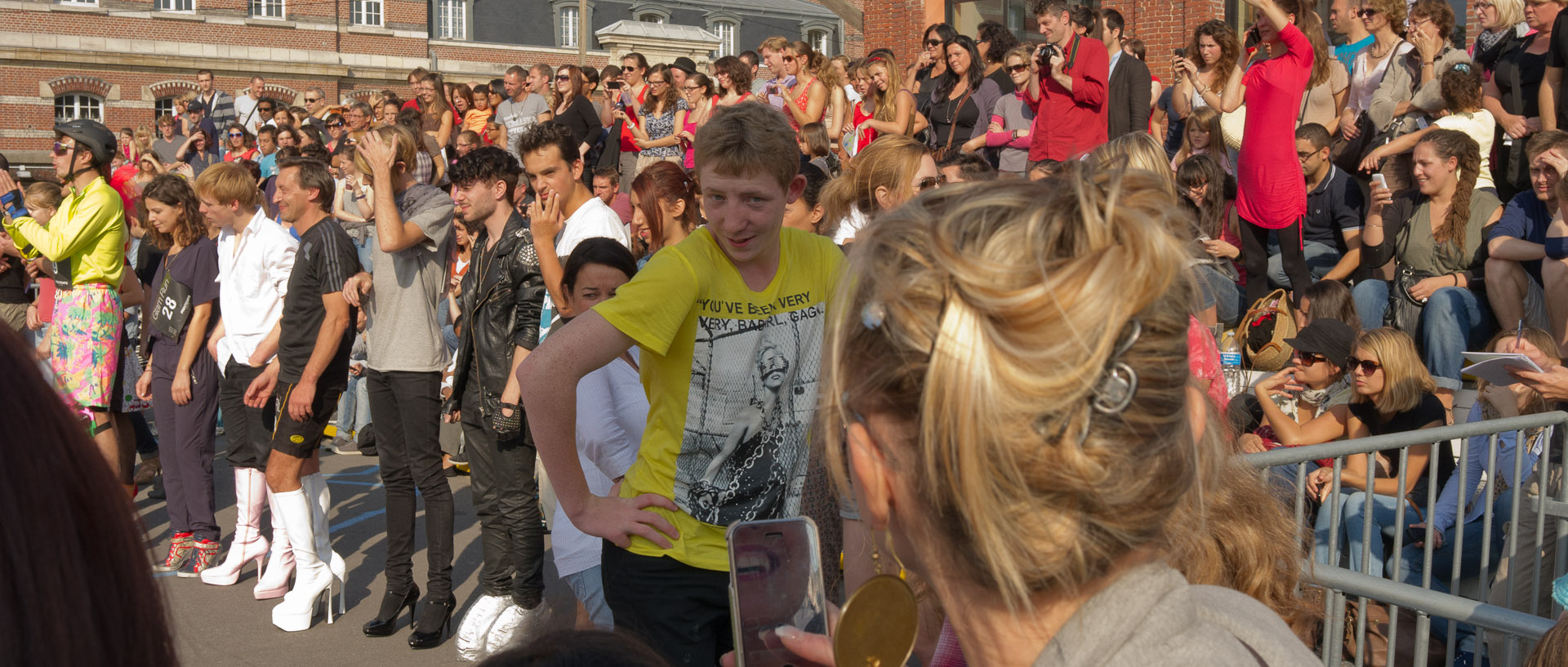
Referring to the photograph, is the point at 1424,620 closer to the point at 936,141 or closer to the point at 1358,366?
the point at 1358,366

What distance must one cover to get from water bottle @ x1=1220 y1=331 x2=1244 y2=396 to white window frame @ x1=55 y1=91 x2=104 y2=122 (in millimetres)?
36683

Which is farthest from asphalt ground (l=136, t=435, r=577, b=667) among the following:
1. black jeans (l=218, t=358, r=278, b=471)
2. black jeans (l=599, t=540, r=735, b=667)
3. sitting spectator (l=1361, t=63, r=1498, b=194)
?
sitting spectator (l=1361, t=63, r=1498, b=194)

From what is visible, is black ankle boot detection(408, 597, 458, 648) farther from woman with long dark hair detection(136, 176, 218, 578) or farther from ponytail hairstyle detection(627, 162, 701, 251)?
ponytail hairstyle detection(627, 162, 701, 251)

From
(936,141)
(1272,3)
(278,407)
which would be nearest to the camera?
(278,407)

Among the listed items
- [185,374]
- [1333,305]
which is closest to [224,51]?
[185,374]

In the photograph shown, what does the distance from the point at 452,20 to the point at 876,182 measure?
4172 centimetres

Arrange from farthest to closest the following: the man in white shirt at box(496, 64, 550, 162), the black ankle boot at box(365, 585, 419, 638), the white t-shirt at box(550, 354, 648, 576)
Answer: the man in white shirt at box(496, 64, 550, 162)
the black ankle boot at box(365, 585, 419, 638)
the white t-shirt at box(550, 354, 648, 576)

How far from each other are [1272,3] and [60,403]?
7738 mm

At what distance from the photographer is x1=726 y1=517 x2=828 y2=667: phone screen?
6.75ft

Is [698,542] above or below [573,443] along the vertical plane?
below

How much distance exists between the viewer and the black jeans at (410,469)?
541 centimetres

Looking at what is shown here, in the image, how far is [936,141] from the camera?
11.1 metres

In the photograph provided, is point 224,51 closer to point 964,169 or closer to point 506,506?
point 964,169

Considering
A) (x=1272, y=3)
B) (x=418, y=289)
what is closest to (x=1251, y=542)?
(x=418, y=289)
